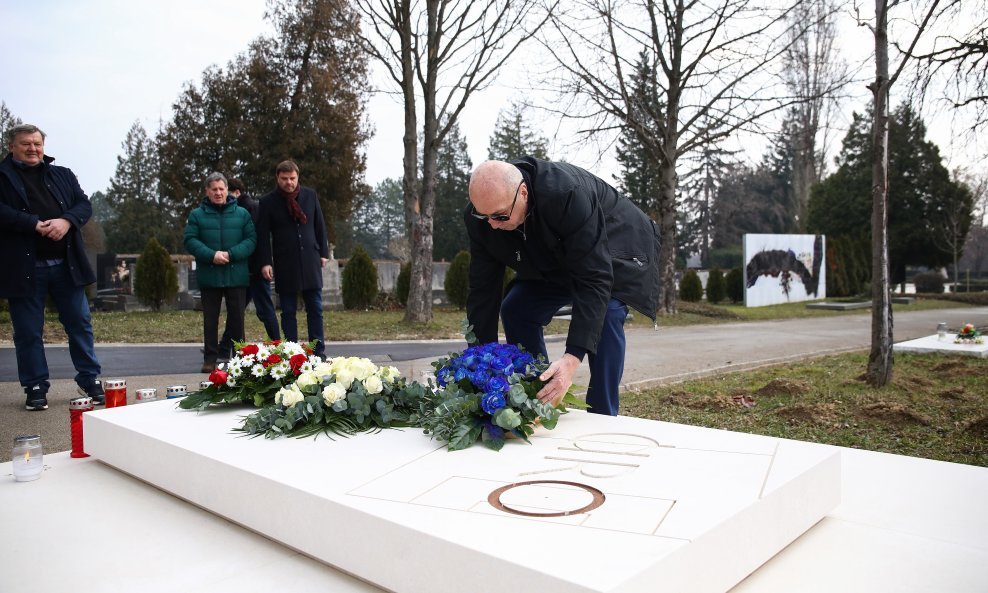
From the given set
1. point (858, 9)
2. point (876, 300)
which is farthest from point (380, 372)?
point (858, 9)

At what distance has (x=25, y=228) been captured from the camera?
4.88 meters

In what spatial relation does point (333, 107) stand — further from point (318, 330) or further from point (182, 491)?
point (182, 491)

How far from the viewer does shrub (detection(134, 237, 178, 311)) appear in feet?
50.8

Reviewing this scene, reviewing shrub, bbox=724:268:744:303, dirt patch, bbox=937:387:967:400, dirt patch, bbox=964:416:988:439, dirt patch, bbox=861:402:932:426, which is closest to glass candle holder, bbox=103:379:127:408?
dirt patch, bbox=861:402:932:426

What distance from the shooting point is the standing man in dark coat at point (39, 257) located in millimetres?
4902

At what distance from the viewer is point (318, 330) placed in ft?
22.0

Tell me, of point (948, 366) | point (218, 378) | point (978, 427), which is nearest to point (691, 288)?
point (948, 366)

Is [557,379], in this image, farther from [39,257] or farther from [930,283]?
[930,283]

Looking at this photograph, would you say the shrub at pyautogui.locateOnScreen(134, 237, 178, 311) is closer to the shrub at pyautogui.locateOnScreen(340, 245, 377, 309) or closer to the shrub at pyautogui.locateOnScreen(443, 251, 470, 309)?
the shrub at pyautogui.locateOnScreen(340, 245, 377, 309)

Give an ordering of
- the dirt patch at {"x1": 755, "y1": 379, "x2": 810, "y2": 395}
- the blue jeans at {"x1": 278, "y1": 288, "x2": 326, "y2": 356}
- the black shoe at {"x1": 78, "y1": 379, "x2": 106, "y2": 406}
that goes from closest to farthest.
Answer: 1. the black shoe at {"x1": 78, "y1": 379, "x2": 106, "y2": 406}
2. the dirt patch at {"x1": 755, "y1": 379, "x2": 810, "y2": 395}
3. the blue jeans at {"x1": 278, "y1": 288, "x2": 326, "y2": 356}

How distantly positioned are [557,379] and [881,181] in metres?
4.67

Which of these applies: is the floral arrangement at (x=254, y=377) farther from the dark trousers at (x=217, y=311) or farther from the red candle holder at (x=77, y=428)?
the dark trousers at (x=217, y=311)

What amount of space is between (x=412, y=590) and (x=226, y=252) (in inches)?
206

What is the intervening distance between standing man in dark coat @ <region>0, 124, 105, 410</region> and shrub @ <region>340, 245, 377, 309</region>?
1245 centimetres
